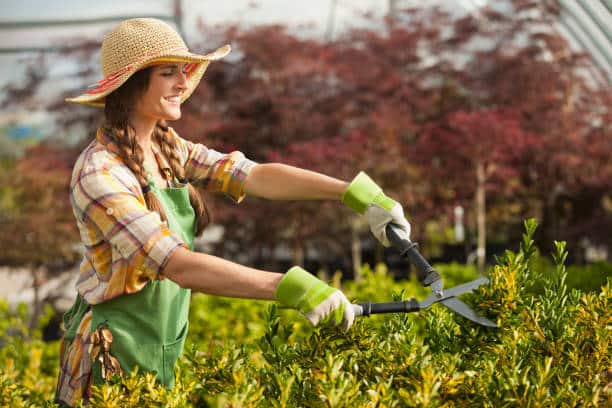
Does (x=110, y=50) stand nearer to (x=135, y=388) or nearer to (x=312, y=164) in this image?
(x=135, y=388)

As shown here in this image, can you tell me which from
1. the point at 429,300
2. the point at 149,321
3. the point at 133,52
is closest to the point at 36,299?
the point at 149,321

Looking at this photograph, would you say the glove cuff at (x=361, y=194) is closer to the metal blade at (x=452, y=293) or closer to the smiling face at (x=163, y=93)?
the metal blade at (x=452, y=293)

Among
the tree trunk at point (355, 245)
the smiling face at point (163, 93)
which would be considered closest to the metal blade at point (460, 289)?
the smiling face at point (163, 93)

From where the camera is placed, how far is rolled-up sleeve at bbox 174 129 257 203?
7.99 ft

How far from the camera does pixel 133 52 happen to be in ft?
7.11

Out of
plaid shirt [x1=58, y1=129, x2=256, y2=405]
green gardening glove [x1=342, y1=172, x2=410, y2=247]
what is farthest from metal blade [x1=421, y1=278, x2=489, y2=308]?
plaid shirt [x1=58, y1=129, x2=256, y2=405]

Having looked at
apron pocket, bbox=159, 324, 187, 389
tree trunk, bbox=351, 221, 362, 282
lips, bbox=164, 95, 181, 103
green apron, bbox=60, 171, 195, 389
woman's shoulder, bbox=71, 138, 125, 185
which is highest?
lips, bbox=164, 95, 181, 103

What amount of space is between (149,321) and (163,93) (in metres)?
0.60

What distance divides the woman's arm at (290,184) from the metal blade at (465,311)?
48cm

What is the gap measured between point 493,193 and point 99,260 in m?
7.82

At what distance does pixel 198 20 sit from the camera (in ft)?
30.6

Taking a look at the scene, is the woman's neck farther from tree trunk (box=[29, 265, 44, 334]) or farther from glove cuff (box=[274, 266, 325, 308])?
tree trunk (box=[29, 265, 44, 334])

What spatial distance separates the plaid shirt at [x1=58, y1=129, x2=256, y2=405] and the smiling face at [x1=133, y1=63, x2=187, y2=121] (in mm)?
140

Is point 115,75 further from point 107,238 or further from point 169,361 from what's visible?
point 169,361
